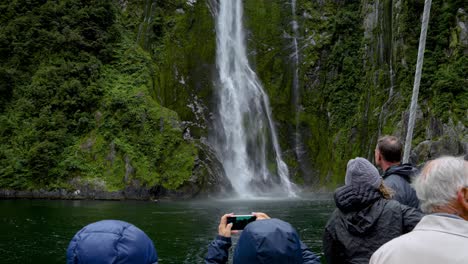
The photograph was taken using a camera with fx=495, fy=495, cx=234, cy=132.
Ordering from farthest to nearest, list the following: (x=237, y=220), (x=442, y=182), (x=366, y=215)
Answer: (x=366, y=215), (x=237, y=220), (x=442, y=182)

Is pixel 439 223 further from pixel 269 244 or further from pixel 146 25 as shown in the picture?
pixel 146 25

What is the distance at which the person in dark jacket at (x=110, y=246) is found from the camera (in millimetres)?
2211

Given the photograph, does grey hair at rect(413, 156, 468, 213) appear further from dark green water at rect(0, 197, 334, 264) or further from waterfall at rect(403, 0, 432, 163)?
dark green water at rect(0, 197, 334, 264)

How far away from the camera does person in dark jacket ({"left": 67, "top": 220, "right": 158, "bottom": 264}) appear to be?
7.25ft

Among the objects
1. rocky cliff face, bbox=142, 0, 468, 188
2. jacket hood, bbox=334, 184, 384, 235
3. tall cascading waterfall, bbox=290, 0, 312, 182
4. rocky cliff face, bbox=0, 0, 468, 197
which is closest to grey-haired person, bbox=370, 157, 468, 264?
jacket hood, bbox=334, 184, 384, 235

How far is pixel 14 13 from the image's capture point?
3675 cm

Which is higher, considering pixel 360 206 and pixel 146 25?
pixel 146 25

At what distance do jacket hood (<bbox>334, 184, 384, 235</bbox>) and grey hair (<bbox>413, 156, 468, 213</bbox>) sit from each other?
3.86 ft

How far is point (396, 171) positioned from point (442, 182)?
6.11 feet

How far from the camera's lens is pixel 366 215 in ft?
10.8

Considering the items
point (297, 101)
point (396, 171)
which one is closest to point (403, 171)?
point (396, 171)

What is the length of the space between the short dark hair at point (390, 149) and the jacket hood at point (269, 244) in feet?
5.77

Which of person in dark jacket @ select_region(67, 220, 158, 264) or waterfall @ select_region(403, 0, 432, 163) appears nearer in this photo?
person in dark jacket @ select_region(67, 220, 158, 264)

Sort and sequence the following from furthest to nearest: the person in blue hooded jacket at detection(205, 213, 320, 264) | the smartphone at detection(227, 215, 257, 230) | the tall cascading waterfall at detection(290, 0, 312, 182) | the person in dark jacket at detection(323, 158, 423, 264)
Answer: the tall cascading waterfall at detection(290, 0, 312, 182), the person in dark jacket at detection(323, 158, 423, 264), the smartphone at detection(227, 215, 257, 230), the person in blue hooded jacket at detection(205, 213, 320, 264)
